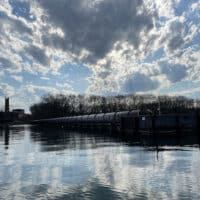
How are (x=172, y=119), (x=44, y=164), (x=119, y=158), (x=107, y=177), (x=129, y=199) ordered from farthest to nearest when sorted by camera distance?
(x=172, y=119) < (x=119, y=158) < (x=44, y=164) < (x=107, y=177) < (x=129, y=199)

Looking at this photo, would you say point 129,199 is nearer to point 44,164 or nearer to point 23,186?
point 23,186

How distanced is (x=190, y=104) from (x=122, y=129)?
398 feet

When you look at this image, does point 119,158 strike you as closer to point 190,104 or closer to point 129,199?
point 129,199

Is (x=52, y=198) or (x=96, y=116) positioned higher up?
(x=96, y=116)

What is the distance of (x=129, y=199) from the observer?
15.4 meters

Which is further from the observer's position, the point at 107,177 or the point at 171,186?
the point at 107,177

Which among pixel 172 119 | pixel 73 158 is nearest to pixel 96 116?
pixel 172 119

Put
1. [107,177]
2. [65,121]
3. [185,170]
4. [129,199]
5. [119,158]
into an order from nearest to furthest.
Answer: [129,199], [107,177], [185,170], [119,158], [65,121]

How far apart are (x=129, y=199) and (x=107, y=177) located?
18.1 ft

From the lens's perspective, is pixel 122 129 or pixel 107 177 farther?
pixel 122 129

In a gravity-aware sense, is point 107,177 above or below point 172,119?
below

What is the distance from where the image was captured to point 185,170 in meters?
22.7

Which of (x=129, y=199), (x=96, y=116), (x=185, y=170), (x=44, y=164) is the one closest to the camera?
(x=129, y=199)

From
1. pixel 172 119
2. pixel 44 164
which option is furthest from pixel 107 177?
pixel 172 119
